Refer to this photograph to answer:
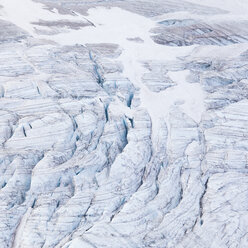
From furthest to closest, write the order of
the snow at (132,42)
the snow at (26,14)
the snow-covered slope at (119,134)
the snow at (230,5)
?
the snow at (230,5) < the snow at (26,14) < the snow at (132,42) < the snow-covered slope at (119,134)

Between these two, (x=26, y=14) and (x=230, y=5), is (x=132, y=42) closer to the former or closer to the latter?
(x=26, y=14)

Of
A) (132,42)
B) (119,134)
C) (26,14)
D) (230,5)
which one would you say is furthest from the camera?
(230,5)

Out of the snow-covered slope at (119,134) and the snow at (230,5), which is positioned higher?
the snow at (230,5)

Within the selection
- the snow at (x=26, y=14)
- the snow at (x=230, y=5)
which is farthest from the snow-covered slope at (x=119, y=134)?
the snow at (x=230, y=5)

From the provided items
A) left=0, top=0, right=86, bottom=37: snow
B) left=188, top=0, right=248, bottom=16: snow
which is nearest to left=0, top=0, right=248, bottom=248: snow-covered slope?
left=0, top=0, right=86, bottom=37: snow

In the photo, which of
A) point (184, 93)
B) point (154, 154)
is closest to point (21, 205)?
point (154, 154)

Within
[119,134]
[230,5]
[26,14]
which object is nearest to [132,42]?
[26,14]

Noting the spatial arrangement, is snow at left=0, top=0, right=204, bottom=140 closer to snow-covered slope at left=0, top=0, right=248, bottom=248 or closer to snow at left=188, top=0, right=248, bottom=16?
snow-covered slope at left=0, top=0, right=248, bottom=248

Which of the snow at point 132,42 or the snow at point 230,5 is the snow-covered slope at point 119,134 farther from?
the snow at point 230,5

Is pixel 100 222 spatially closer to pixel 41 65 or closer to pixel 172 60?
pixel 41 65

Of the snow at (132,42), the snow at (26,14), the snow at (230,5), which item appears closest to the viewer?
the snow at (132,42)
